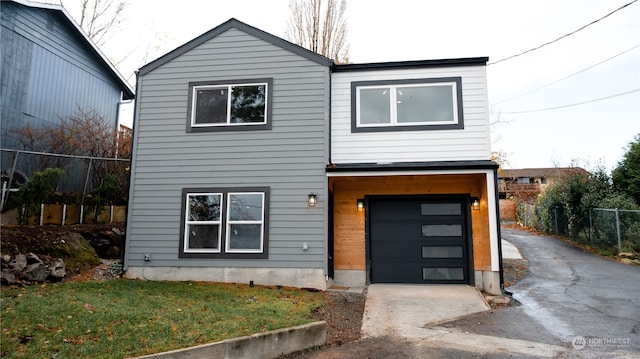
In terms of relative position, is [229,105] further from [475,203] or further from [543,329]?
[543,329]

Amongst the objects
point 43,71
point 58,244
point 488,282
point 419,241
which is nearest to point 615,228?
point 488,282

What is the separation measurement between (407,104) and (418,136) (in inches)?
32.8

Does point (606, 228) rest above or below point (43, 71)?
below

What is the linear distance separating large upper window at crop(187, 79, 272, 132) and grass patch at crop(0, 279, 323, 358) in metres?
3.89

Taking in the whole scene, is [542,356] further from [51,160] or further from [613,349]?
[51,160]

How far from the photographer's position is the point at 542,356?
482cm

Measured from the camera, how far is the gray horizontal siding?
353 inches

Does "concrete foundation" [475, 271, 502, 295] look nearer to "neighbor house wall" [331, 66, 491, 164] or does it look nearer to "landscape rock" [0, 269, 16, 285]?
"neighbor house wall" [331, 66, 491, 164]

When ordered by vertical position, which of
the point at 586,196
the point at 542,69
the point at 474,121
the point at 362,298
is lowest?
the point at 362,298

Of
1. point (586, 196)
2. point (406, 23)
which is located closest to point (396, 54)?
point (406, 23)

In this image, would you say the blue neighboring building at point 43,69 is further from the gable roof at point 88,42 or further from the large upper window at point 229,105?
the large upper window at point 229,105

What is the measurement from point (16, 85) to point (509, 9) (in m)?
14.7

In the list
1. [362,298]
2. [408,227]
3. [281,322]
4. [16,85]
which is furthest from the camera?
[16,85]

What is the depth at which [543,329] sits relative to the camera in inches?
A: 237
